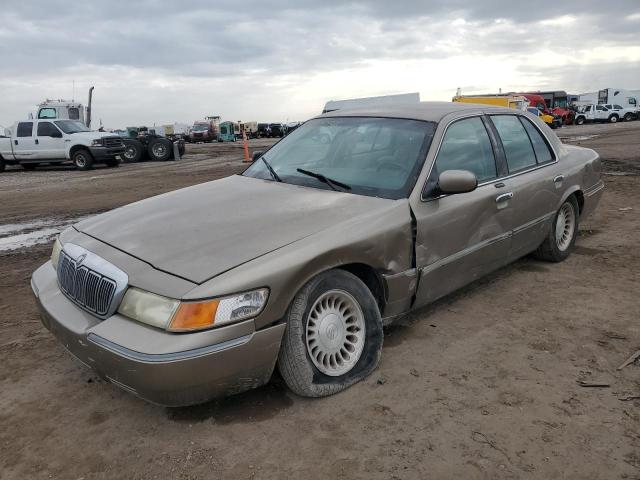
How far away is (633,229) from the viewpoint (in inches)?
243

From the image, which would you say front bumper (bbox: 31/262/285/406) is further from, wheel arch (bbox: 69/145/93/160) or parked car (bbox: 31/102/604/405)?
wheel arch (bbox: 69/145/93/160)

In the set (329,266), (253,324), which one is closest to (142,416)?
(253,324)

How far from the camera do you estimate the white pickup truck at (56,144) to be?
1867 cm

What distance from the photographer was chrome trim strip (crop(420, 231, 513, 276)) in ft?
10.8

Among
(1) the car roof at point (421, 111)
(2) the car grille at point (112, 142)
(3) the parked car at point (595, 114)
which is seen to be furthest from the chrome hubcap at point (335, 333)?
(3) the parked car at point (595, 114)

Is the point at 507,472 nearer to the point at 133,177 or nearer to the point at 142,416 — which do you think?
the point at 142,416

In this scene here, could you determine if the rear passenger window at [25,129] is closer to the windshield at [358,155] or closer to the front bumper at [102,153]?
the front bumper at [102,153]

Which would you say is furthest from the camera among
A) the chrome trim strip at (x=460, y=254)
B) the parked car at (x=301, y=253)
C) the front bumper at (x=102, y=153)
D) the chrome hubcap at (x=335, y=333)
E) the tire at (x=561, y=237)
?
the front bumper at (x=102, y=153)

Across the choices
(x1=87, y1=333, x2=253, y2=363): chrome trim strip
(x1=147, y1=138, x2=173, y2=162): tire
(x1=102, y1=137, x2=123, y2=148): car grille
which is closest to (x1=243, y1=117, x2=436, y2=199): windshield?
(x1=87, y1=333, x2=253, y2=363): chrome trim strip

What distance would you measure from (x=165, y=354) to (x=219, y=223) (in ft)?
2.88

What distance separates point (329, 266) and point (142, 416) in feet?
4.05

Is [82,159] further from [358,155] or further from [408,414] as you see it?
[408,414]

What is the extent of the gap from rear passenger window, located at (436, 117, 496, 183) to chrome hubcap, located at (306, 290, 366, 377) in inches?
44.1

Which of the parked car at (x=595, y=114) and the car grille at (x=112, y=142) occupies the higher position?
the parked car at (x=595, y=114)
